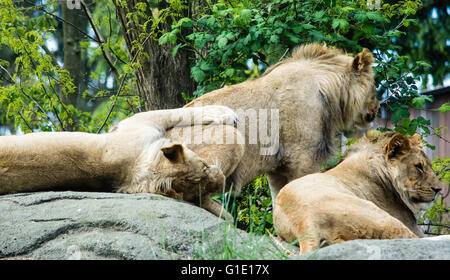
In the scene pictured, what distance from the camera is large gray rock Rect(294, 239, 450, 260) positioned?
2.52m

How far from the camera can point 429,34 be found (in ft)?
36.0

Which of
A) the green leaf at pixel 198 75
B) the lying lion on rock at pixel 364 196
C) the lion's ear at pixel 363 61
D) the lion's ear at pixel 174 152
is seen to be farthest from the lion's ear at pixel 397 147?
the green leaf at pixel 198 75

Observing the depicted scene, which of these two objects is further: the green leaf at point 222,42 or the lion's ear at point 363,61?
the green leaf at point 222,42

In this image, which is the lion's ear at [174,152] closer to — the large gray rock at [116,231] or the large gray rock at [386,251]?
the large gray rock at [116,231]

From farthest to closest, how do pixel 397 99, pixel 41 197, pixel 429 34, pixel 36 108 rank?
1. pixel 429 34
2. pixel 36 108
3. pixel 397 99
4. pixel 41 197

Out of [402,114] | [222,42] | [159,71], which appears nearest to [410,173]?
[402,114]

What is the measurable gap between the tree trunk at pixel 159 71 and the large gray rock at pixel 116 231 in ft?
11.0

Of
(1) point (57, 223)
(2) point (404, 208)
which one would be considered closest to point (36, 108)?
(1) point (57, 223)

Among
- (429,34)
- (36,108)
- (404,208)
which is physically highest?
(429,34)

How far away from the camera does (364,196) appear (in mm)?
4328

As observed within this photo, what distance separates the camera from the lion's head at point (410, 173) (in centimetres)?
443

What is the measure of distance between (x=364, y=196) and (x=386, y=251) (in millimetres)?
1779
